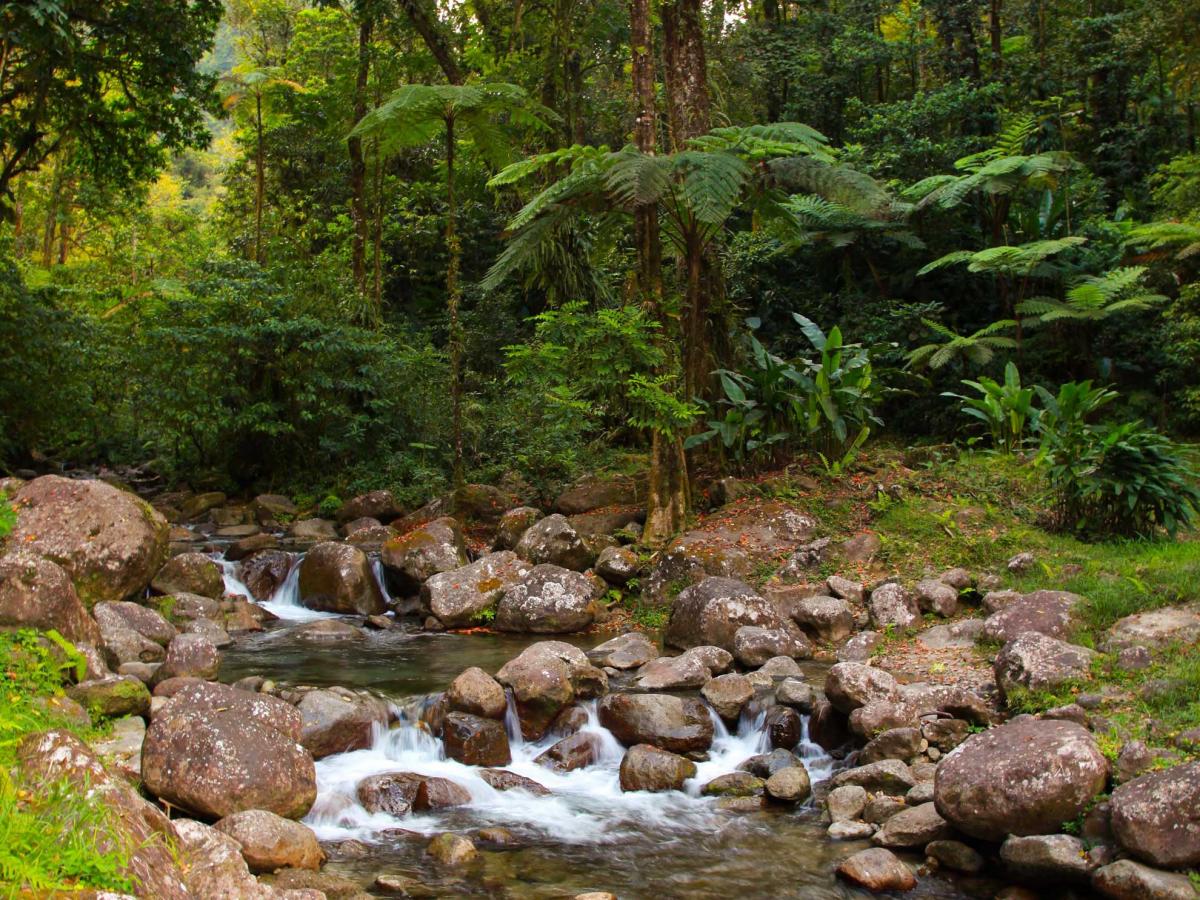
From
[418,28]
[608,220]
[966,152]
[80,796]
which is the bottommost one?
[80,796]

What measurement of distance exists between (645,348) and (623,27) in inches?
445

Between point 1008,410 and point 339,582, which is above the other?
point 1008,410

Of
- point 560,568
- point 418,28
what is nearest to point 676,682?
point 560,568

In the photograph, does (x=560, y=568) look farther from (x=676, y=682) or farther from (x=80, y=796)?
(x=80, y=796)

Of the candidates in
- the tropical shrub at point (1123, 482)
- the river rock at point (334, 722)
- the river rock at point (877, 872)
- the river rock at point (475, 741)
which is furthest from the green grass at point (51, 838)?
the tropical shrub at point (1123, 482)

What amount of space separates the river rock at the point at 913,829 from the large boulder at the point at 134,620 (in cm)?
608

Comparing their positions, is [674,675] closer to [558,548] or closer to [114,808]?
[558,548]

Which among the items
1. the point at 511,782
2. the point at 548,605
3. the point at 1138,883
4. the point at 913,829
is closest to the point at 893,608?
the point at 548,605

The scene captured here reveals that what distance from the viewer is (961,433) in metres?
15.3

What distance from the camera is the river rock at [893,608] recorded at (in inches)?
343

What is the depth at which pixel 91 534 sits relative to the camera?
9.11m

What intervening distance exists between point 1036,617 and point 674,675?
2.89 m

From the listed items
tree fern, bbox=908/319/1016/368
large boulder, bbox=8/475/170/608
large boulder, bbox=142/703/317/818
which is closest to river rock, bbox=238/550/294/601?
large boulder, bbox=8/475/170/608

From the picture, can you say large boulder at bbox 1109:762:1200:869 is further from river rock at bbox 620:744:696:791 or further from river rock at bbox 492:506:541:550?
river rock at bbox 492:506:541:550
